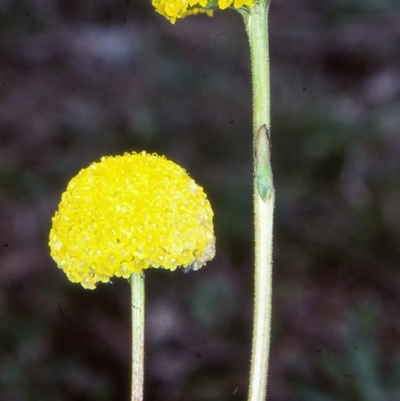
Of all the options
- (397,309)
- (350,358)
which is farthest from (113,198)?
(397,309)

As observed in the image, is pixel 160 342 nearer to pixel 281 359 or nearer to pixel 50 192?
pixel 281 359

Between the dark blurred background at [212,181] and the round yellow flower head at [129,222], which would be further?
the dark blurred background at [212,181]

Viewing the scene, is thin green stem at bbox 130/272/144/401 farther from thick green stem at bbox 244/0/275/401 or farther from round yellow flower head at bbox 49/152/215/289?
thick green stem at bbox 244/0/275/401

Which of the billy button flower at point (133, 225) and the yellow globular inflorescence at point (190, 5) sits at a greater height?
the yellow globular inflorescence at point (190, 5)

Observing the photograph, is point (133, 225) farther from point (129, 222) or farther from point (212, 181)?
point (212, 181)

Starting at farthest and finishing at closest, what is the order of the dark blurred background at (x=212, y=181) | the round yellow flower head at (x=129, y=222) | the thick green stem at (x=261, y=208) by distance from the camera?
the dark blurred background at (x=212, y=181) < the thick green stem at (x=261, y=208) < the round yellow flower head at (x=129, y=222)

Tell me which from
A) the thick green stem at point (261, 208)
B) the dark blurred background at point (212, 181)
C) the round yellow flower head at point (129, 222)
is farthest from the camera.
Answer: the dark blurred background at point (212, 181)

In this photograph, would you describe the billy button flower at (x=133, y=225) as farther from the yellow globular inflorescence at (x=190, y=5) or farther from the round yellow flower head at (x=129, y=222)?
the yellow globular inflorescence at (x=190, y=5)

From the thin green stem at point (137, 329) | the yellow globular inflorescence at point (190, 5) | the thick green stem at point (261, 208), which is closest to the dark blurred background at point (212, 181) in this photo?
the thick green stem at point (261, 208)
